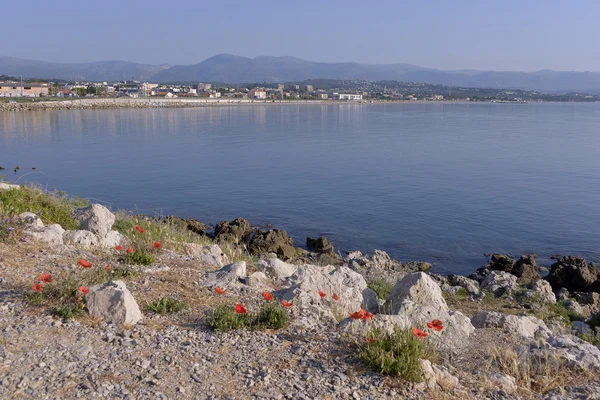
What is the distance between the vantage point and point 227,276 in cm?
713

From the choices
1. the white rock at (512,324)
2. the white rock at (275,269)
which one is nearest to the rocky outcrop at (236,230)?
the white rock at (275,269)

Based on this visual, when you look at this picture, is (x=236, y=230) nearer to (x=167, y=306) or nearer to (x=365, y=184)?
(x=365, y=184)

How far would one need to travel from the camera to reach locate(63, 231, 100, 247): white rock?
28.1 ft

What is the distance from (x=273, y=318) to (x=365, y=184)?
2513 centimetres

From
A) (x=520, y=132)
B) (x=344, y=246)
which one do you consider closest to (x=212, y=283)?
(x=344, y=246)

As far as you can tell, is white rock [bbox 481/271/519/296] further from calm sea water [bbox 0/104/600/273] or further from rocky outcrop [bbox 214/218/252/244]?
rocky outcrop [bbox 214/218/252/244]

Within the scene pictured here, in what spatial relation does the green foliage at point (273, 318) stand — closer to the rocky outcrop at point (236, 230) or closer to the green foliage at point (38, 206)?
the green foliage at point (38, 206)

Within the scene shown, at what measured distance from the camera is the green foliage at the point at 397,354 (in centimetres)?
455

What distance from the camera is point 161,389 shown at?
4242 mm

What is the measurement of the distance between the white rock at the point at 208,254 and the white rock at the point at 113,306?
3.19 m

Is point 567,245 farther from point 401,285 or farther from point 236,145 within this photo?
point 236,145

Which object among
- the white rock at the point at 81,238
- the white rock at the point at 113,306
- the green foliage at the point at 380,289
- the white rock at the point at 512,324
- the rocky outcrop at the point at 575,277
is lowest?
the rocky outcrop at the point at 575,277

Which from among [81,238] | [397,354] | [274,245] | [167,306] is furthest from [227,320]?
[274,245]

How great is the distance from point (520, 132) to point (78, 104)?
88.4 m
